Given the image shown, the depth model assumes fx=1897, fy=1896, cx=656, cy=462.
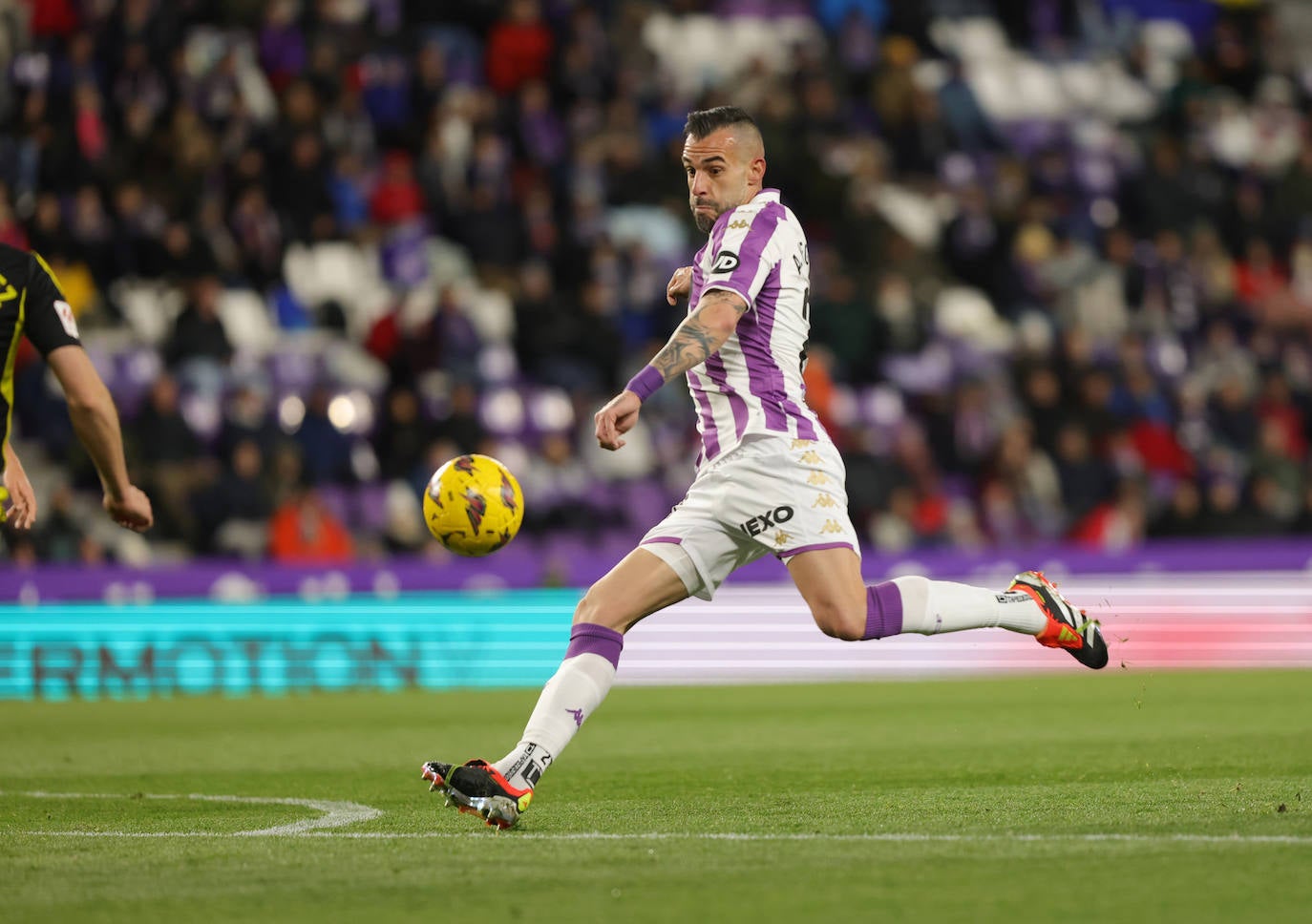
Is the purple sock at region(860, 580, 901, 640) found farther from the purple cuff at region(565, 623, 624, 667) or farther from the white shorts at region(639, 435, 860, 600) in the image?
the purple cuff at region(565, 623, 624, 667)

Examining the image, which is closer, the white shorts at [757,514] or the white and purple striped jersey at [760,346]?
the white shorts at [757,514]

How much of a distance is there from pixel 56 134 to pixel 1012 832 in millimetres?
13441

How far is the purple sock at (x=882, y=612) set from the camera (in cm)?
659

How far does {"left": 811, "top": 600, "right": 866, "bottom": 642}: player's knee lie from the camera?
6.46 m

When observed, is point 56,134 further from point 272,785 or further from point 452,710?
point 272,785

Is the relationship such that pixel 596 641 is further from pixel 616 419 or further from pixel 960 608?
pixel 960 608

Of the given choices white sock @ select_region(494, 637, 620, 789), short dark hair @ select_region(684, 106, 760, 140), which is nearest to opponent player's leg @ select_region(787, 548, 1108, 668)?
white sock @ select_region(494, 637, 620, 789)

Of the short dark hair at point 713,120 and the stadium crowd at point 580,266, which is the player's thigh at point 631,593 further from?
the stadium crowd at point 580,266

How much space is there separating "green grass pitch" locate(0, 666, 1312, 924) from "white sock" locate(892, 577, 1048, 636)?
0.64m

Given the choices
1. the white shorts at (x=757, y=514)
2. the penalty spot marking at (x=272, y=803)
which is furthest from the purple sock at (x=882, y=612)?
the penalty spot marking at (x=272, y=803)

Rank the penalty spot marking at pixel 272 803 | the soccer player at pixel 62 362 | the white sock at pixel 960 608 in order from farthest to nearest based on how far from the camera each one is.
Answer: the white sock at pixel 960 608, the penalty spot marking at pixel 272 803, the soccer player at pixel 62 362

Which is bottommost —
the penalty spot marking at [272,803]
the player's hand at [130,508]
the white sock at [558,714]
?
the penalty spot marking at [272,803]

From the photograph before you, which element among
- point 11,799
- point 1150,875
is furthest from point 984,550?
point 1150,875

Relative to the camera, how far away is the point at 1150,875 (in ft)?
16.3
